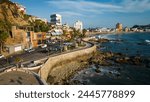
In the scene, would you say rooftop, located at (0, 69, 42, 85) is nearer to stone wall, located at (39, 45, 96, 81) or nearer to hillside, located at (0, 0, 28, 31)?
stone wall, located at (39, 45, 96, 81)

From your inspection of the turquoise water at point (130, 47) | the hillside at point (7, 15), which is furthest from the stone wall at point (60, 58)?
the turquoise water at point (130, 47)

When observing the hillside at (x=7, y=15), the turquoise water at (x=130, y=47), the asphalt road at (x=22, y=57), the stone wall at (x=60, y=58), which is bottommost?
the turquoise water at (x=130, y=47)

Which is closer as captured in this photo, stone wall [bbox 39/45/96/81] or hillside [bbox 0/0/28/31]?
stone wall [bbox 39/45/96/81]

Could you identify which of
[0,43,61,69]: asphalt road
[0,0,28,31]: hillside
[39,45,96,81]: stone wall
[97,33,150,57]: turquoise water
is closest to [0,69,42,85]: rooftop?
[39,45,96,81]: stone wall

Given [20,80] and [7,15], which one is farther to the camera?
[7,15]

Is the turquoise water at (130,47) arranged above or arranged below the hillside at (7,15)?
below

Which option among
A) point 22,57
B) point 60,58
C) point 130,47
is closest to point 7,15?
point 22,57

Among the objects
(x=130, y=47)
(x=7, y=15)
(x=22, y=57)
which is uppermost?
(x=7, y=15)

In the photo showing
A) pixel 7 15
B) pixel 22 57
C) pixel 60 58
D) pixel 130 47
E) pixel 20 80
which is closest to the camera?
pixel 20 80

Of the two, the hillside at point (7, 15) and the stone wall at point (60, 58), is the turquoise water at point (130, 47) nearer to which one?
the stone wall at point (60, 58)

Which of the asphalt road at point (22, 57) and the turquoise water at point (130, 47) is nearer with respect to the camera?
the asphalt road at point (22, 57)

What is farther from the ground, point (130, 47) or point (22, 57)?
point (22, 57)

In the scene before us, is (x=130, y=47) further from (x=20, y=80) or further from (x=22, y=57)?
(x=20, y=80)

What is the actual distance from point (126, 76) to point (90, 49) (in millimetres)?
7486
